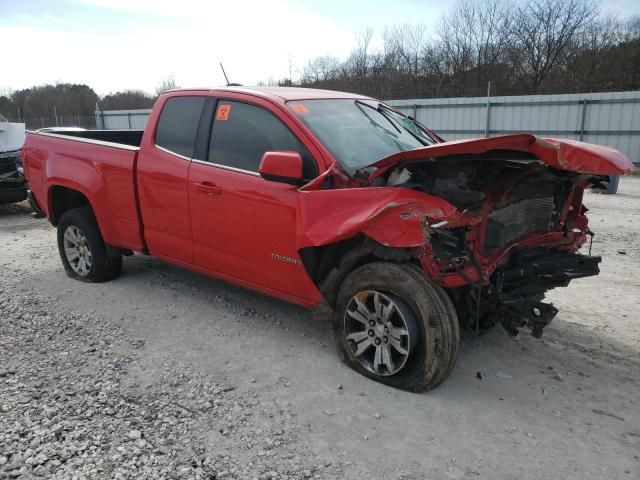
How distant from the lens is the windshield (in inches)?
152

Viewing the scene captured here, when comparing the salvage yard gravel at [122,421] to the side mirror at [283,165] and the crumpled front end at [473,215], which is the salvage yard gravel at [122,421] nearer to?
the crumpled front end at [473,215]

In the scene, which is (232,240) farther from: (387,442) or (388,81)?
(388,81)

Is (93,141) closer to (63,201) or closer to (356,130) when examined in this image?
(63,201)

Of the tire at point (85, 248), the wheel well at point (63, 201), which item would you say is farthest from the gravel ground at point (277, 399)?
the wheel well at point (63, 201)

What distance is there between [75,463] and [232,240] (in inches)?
75.0

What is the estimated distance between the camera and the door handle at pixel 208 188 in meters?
4.22

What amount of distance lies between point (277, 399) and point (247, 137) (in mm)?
1951

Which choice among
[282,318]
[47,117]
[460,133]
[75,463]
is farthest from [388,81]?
[75,463]

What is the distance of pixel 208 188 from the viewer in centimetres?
429

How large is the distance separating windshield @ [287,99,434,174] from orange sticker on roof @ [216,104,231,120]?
586mm

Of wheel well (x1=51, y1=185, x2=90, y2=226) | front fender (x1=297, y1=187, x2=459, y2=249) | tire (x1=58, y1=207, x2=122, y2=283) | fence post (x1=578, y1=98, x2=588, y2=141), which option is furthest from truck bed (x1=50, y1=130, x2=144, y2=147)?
fence post (x1=578, y1=98, x2=588, y2=141)

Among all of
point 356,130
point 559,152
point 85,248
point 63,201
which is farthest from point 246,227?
point 63,201

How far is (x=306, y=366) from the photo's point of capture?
3846 millimetres

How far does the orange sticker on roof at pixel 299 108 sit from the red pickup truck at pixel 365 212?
1 centimetres
